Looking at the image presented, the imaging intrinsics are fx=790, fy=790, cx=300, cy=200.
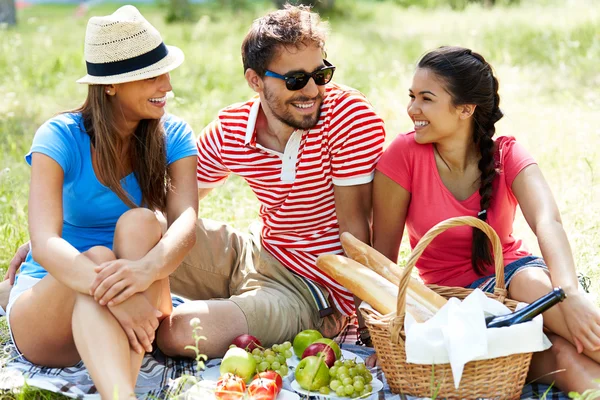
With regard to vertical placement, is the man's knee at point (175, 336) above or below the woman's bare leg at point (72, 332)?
below

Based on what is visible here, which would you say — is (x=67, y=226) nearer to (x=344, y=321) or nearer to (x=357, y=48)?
(x=344, y=321)

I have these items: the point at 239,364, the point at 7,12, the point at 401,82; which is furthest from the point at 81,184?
the point at 7,12

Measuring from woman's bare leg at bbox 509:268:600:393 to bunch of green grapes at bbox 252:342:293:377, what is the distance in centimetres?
105

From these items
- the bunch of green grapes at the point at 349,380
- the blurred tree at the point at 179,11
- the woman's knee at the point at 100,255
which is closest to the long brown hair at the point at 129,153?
the woman's knee at the point at 100,255

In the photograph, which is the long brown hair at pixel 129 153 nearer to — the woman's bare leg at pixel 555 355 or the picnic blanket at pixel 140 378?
the picnic blanket at pixel 140 378

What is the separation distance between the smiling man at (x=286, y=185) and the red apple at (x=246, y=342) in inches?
3.8

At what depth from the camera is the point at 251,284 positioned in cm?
407

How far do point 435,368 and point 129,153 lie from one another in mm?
1767

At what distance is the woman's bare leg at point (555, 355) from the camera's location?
10.3 ft

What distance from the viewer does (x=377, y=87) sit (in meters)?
8.51

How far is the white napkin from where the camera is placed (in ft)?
9.55

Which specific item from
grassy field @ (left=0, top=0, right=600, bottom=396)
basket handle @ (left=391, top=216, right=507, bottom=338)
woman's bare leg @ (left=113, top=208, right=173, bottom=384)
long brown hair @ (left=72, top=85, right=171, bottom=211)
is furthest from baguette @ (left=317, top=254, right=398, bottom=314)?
grassy field @ (left=0, top=0, right=600, bottom=396)

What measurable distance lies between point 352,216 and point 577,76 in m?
5.88

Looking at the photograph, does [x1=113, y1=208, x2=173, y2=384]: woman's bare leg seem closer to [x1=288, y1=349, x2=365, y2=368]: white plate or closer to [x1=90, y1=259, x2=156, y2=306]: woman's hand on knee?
[x1=90, y1=259, x2=156, y2=306]: woman's hand on knee
